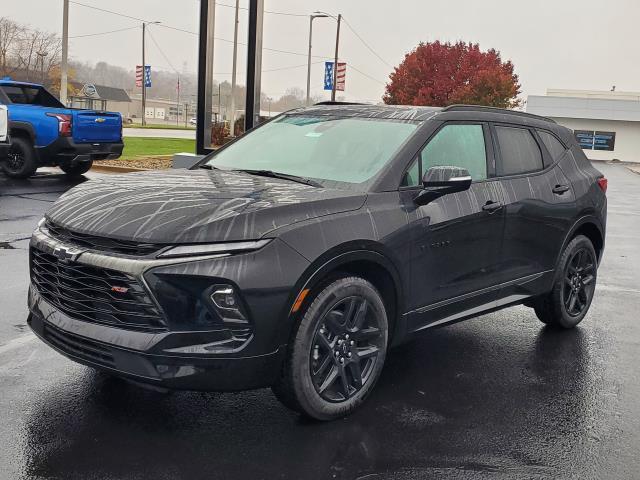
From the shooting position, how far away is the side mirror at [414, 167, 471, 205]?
4.12 meters

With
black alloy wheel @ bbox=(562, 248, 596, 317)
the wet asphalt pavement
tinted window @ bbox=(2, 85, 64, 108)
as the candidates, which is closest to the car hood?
the wet asphalt pavement

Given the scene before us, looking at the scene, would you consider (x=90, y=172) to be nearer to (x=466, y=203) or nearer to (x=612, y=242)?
(x=612, y=242)

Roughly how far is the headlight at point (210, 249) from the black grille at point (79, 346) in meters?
0.56

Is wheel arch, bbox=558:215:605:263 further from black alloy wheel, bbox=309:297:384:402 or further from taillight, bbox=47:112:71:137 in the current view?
taillight, bbox=47:112:71:137

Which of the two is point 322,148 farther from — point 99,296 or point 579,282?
point 579,282

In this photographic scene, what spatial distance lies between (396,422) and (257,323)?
3.62ft

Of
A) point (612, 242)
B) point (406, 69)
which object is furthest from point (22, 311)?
point (406, 69)

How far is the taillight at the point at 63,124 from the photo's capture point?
45.2 ft

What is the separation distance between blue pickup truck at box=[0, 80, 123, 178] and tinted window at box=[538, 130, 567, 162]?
34.5 ft

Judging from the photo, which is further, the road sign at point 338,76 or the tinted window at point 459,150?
the road sign at point 338,76

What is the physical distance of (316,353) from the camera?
12.3ft

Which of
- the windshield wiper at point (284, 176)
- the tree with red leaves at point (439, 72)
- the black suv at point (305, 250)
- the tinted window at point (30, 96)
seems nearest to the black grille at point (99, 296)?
the black suv at point (305, 250)

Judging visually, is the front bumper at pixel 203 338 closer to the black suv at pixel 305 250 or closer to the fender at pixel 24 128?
the black suv at pixel 305 250

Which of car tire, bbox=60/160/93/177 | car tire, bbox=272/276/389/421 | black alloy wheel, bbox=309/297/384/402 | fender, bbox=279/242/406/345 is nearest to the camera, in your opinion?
fender, bbox=279/242/406/345
